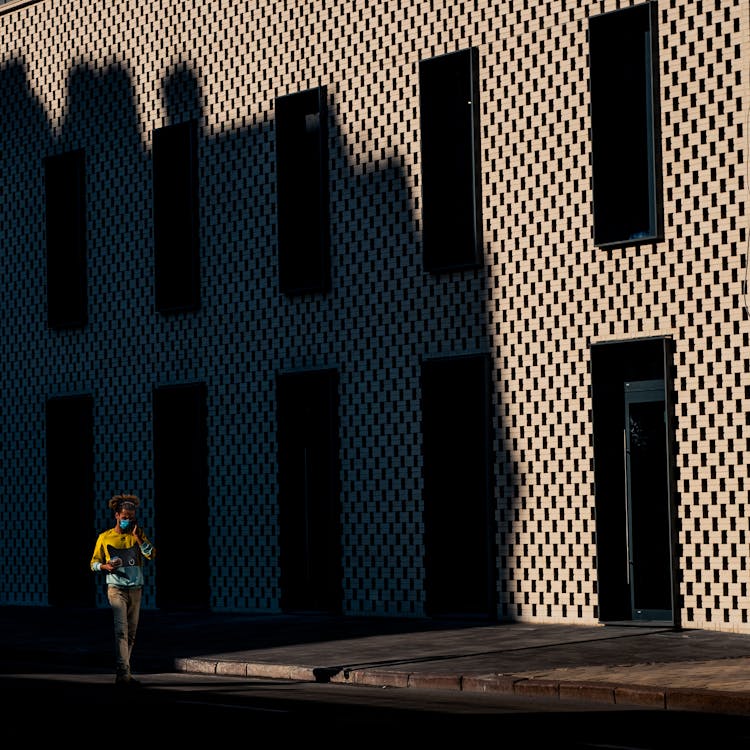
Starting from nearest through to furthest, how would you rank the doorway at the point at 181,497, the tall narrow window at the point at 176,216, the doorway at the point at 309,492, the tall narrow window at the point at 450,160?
the tall narrow window at the point at 450,160, the doorway at the point at 309,492, the doorway at the point at 181,497, the tall narrow window at the point at 176,216

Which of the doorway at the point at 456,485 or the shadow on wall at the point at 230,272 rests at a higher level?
the shadow on wall at the point at 230,272

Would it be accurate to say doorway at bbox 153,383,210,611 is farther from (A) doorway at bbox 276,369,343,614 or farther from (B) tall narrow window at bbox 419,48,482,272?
(B) tall narrow window at bbox 419,48,482,272

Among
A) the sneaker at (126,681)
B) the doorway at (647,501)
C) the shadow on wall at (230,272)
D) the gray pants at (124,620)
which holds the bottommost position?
the sneaker at (126,681)

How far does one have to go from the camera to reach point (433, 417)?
22.6 m

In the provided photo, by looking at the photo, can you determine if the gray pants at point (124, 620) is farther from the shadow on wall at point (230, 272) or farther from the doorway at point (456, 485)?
the shadow on wall at point (230, 272)

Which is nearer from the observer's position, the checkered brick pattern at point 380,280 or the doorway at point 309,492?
the checkered brick pattern at point 380,280

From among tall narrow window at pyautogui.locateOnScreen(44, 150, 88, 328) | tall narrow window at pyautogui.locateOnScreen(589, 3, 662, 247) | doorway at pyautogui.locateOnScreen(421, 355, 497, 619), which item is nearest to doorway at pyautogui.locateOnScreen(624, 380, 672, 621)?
tall narrow window at pyautogui.locateOnScreen(589, 3, 662, 247)

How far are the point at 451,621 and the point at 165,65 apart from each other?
9847 millimetres

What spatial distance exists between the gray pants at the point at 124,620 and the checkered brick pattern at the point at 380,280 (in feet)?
18.7

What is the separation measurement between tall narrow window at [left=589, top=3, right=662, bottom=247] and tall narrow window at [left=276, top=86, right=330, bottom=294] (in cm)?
466

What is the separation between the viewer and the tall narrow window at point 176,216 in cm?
2591

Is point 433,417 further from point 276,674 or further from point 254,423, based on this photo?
point 276,674

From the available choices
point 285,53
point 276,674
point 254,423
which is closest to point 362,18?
point 285,53

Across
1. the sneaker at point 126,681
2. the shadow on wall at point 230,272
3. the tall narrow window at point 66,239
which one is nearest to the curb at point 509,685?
the sneaker at point 126,681
